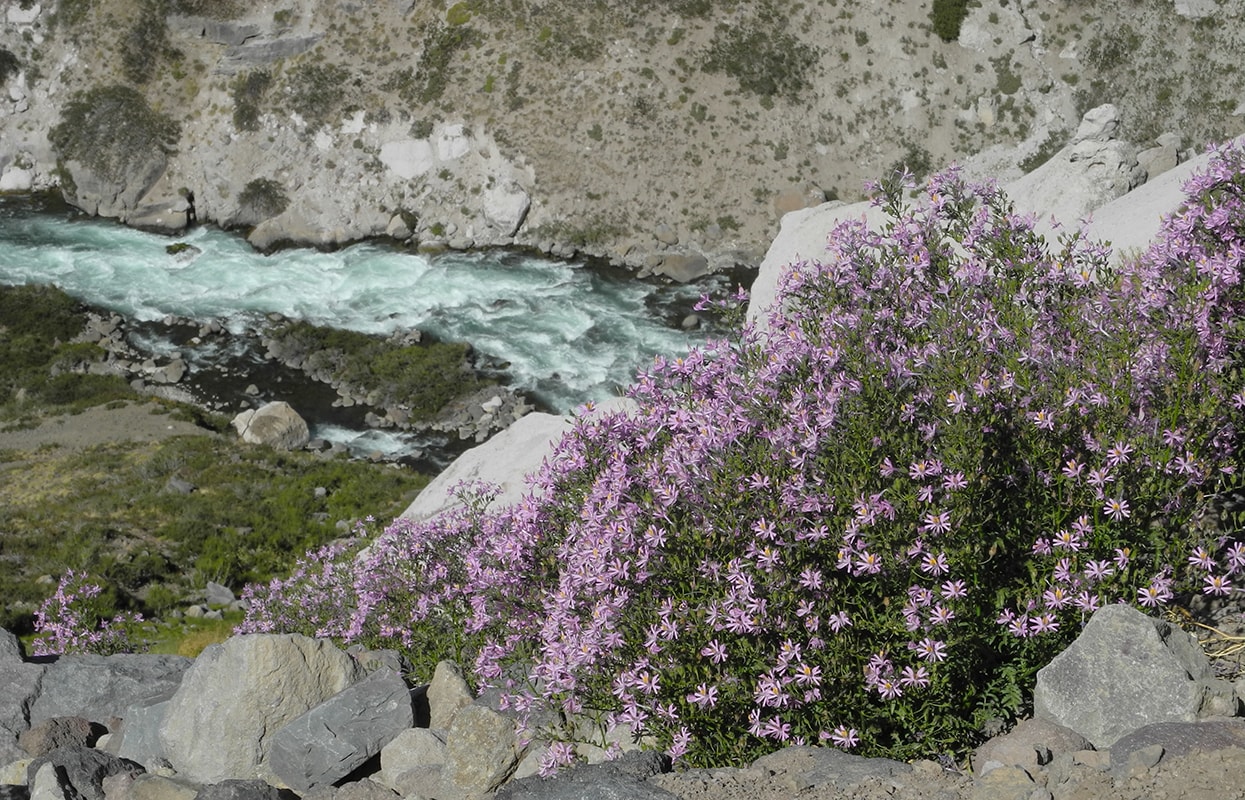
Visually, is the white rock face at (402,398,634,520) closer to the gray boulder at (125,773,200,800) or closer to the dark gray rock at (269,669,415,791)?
the dark gray rock at (269,669,415,791)

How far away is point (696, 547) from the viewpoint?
6691mm

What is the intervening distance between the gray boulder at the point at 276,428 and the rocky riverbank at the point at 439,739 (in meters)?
22.5

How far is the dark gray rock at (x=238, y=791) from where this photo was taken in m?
7.42

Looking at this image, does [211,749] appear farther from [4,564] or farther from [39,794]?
[4,564]

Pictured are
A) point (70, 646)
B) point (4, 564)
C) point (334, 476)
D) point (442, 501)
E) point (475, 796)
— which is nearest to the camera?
point (475, 796)

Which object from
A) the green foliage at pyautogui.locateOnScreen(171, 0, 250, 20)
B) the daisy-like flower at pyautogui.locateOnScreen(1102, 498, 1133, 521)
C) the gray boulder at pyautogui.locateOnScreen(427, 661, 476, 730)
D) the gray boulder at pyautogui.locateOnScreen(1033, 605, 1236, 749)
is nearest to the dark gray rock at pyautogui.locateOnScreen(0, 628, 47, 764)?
the gray boulder at pyautogui.locateOnScreen(427, 661, 476, 730)

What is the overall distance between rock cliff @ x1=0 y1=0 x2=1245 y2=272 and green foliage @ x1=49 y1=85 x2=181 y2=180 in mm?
116

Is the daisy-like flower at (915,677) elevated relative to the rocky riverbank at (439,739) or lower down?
elevated

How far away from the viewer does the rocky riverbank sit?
5.77 m

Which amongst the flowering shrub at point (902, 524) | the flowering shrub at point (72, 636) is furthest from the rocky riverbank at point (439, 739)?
the flowering shrub at point (72, 636)

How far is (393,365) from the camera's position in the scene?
37406mm

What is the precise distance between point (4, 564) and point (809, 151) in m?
35.5

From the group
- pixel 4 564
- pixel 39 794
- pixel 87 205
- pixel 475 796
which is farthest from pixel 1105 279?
pixel 87 205

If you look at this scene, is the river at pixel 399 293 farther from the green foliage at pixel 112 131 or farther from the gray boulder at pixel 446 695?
the gray boulder at pixel 446 695
